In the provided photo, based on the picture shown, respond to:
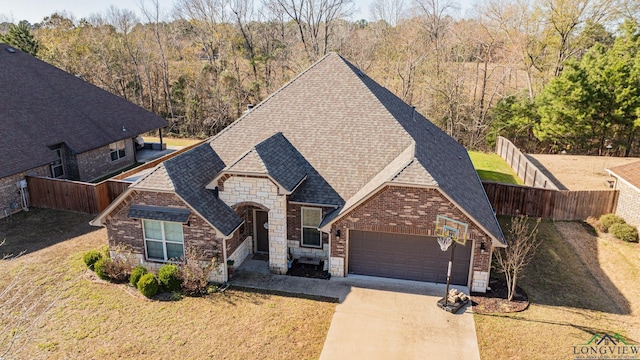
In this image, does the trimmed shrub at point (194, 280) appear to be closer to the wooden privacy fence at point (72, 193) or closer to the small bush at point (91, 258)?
the small bush at point (91, 258)

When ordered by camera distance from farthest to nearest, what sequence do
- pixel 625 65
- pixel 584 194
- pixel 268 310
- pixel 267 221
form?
pixel 625 65, pixel 584 194, pixel 267 221, pixel 268 310

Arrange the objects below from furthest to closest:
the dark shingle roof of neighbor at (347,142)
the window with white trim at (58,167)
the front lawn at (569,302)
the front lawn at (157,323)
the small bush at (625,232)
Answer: the window with white trim at (58,167) → the small bush at (625,232) → the dark shingle roof of neighbor at (347,142) → the front lawn at (569,302) → the front lawn at (157,323)

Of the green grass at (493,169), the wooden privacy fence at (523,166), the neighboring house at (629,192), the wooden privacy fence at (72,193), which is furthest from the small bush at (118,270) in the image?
the neighboring house at (629,192)

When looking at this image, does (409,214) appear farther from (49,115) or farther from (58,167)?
(49,115)

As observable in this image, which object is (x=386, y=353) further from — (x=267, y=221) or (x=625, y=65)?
(x=625, y=65)

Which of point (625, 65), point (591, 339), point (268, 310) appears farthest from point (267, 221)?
point (625, 65)

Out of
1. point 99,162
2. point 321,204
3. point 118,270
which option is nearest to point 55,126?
point 99,162
